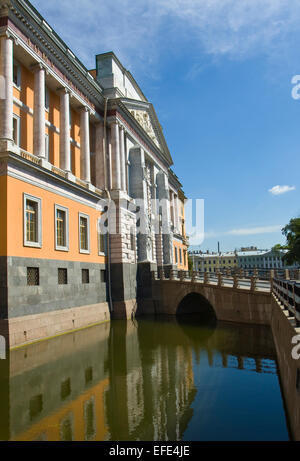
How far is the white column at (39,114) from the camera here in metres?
19.3

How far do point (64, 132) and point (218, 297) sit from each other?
47.5 feet

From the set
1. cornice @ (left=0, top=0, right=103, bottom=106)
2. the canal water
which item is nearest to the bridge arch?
the canal water

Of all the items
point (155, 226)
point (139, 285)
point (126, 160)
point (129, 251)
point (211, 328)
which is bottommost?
point (211, 328)

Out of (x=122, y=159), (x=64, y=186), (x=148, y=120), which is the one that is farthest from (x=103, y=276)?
(x=148, y=120)

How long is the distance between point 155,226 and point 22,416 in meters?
30.1

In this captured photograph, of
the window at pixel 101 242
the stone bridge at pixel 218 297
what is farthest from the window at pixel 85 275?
the stone bridge at pixel 218 297

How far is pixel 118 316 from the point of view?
2559 centimetres

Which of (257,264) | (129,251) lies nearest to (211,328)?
(129,251)

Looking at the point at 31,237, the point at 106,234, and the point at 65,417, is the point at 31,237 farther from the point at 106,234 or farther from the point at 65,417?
the point at 65,417

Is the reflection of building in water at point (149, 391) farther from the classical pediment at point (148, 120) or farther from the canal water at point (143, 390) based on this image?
the classical pediment at point (148, 120)

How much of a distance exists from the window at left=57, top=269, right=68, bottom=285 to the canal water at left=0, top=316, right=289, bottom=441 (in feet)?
12.4

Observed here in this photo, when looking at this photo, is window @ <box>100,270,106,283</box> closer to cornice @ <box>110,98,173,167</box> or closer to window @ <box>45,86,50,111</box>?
window @ <box>45,86,50,111</box>

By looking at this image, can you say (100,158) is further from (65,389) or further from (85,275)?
(65,389)

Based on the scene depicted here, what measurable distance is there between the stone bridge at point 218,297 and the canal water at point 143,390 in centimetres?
352
